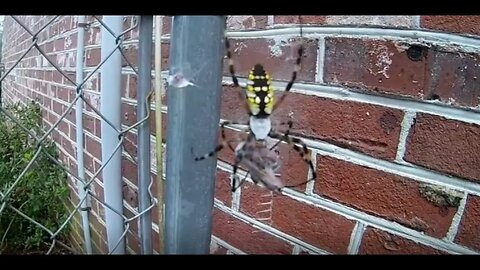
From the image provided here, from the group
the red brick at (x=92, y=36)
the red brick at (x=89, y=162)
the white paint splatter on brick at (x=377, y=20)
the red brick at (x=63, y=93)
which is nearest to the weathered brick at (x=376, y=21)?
the white paint splatter on brick at (x=377, y=20)

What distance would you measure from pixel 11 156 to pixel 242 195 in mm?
1159

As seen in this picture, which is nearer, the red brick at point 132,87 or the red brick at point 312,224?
the red brick at point 312,224

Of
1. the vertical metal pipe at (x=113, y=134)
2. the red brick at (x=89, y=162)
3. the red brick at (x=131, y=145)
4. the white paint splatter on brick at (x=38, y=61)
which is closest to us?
the vertical metal pipe at (x=113, y=134)

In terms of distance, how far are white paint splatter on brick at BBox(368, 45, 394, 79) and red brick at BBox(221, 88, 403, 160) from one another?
34mm

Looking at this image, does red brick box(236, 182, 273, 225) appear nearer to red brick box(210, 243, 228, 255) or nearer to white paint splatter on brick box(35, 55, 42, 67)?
red brick box(210, 243, 228, 255)

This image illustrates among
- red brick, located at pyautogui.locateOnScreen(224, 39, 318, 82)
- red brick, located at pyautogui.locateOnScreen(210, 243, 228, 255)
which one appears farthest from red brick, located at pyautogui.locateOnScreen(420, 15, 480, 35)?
red brick, located at pyautogui.locateOnScreen(210, 243, 228, 255)

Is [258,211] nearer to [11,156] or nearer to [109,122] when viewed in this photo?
[109,122]

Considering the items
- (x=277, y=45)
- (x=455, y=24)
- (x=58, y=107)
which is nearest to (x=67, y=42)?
(x=58, y=107)

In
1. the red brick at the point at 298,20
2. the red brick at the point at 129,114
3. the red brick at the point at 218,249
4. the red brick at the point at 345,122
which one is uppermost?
the red brick at the point at 298,20

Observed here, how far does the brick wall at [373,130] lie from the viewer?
385 mm

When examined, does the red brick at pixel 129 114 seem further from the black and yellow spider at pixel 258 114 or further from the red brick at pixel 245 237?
the black and yellow spider at pixel 258 114

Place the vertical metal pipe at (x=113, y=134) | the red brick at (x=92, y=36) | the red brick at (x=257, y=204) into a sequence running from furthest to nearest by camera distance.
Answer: the red brick at (x=92, y=36), the vertical metal pipe at (x=113, y=134), the red brick at (x=257, y=204)

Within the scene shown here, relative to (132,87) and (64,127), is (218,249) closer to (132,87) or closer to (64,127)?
(132,87)

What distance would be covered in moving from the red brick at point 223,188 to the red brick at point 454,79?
230 millimetres
